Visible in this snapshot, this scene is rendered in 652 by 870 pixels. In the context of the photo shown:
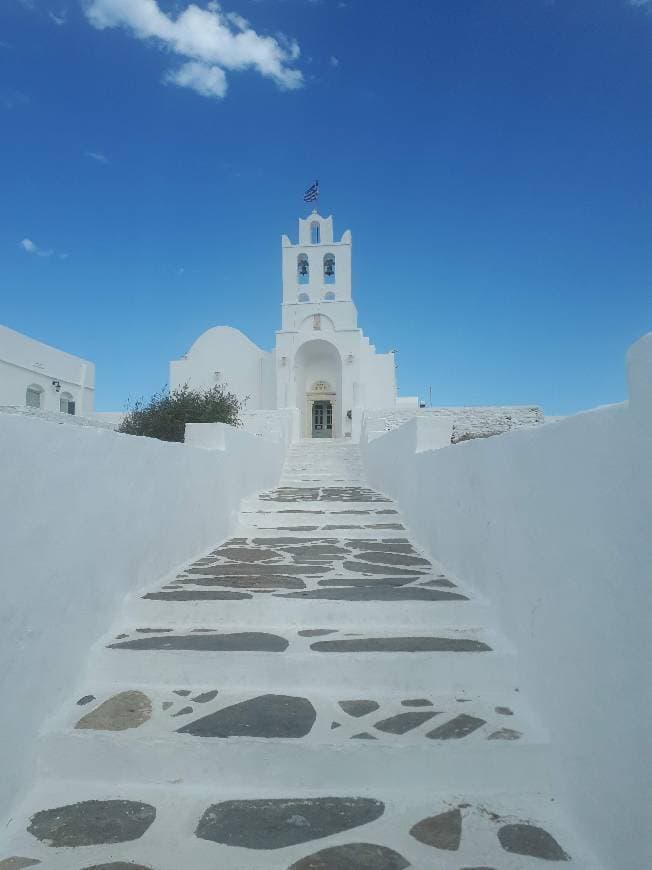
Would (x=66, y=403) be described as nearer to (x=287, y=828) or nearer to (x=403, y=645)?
(x=403, y=645)

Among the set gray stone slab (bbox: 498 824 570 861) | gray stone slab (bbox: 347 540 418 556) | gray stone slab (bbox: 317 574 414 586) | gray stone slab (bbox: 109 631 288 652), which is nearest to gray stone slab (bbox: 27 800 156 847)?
gray stone slab (bbox: 109 631 288 652)

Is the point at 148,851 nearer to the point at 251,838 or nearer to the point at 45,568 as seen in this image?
the point at 251,838

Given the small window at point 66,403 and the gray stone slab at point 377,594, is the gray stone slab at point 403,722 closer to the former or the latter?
the gray stone slab at point 377,594

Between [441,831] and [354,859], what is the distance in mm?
332

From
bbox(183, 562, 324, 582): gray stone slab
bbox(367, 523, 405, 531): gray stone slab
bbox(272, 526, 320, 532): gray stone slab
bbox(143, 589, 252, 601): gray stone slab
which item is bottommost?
bbox(143, 589, 252, 601): gray stone slab

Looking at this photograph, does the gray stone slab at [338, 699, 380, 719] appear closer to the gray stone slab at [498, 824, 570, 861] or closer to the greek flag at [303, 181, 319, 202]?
the gray stone slab at [498, 824, 570, 861]

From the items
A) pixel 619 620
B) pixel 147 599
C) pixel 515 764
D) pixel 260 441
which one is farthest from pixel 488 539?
pixel 260 441

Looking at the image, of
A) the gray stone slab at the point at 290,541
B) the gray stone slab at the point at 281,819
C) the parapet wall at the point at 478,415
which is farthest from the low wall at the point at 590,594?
the parapet wall at the point at 478,415

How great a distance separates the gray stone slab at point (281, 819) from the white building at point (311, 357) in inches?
666

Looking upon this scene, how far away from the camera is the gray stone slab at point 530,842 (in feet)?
5.80

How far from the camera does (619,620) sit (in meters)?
1.68

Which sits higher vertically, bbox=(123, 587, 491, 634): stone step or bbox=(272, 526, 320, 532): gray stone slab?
bbox=(272, 526, 320, 532): gray stone slab

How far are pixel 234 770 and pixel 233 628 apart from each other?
957mm

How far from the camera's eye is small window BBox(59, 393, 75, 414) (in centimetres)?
1966
